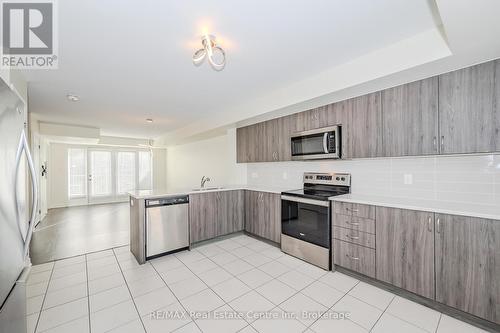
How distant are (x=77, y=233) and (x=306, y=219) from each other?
4.38 metres

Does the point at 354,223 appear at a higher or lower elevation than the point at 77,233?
higher

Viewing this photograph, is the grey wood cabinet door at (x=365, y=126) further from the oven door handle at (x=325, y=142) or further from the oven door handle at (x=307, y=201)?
the oven door handle at (x=307, y=201)

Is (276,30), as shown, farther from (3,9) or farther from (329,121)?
(3,9)

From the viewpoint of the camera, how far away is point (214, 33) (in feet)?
5.83

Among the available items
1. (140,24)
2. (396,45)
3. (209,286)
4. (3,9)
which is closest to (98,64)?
(3,9)

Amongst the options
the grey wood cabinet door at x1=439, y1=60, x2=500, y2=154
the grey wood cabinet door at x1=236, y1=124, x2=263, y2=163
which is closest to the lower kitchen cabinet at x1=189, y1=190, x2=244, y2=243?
the grey wood cabinet door at x1=236, y1=124, x2=263, y2=163

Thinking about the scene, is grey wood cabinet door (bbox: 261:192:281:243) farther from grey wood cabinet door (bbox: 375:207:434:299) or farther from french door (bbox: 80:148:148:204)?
french door (bbox: 80:148:148:204)

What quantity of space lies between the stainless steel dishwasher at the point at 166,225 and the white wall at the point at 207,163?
84 centimetres

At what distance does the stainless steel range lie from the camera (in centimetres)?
264

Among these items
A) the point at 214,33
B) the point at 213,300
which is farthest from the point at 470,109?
the point at 213,300

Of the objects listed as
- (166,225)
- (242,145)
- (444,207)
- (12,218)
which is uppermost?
(242,145)

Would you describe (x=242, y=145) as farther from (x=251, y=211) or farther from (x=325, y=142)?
(x=325, y=142)

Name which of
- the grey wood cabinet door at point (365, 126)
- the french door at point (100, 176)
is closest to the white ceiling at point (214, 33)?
the grey wood cabinet door at point (365, 126)

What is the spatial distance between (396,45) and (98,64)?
2.95 m
